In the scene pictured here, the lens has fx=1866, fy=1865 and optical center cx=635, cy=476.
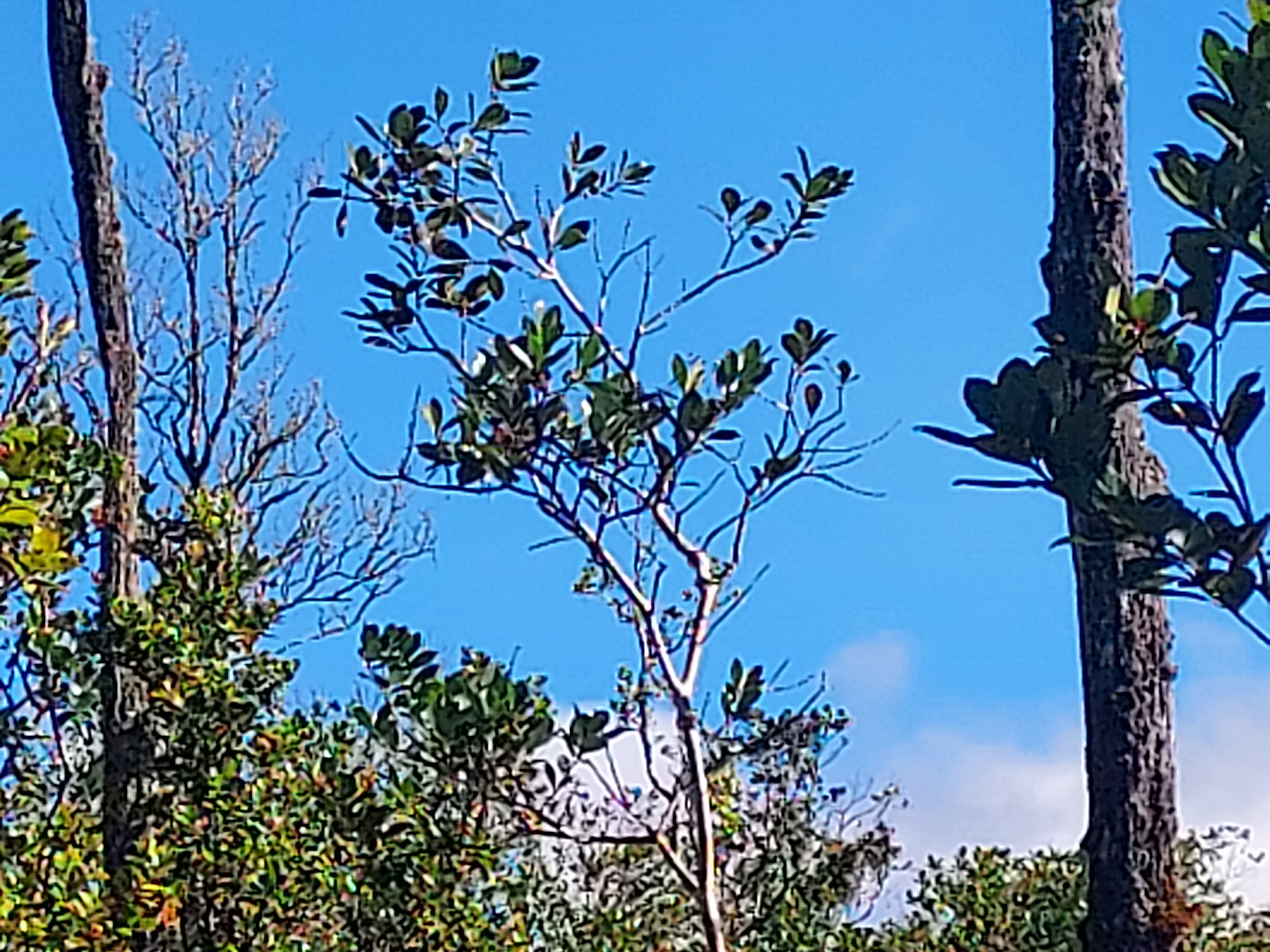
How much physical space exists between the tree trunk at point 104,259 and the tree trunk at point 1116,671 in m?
3.53

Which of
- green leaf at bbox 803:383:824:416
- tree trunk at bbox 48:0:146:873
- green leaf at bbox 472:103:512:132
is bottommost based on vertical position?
green leaf at bbox 803:383:824:416

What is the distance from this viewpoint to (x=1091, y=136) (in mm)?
3764

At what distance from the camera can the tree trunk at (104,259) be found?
6.22 meters

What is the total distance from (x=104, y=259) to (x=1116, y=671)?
422 cm

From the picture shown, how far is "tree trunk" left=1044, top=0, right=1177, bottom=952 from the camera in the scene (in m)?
3.42

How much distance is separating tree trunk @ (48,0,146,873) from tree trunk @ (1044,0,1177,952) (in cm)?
353

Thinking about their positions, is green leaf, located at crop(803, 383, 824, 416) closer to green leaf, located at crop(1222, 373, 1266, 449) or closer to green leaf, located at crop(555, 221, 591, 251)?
green leaf, located at crop(555, 221, 591, 251)

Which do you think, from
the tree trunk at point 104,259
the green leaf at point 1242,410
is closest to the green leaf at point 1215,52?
the green leaf at point 1242,410

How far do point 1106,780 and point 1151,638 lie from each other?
0.94 ft

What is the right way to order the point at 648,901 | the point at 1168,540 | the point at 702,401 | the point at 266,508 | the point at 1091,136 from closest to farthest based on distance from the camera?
1. the point at 1168,540
2. the point at 1091,136
3. the point at 702,401
4. the point at 648,901
5. the point at 266,508

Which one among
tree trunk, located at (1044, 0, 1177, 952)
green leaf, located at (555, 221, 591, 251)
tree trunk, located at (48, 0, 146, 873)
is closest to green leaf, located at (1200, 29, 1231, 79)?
tree trunk, located at (1044, 0, 1177, 952)

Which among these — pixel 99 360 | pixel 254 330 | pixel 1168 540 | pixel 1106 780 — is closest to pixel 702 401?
pixel 1106 780

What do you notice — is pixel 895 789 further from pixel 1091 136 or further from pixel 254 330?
pixel 254 330

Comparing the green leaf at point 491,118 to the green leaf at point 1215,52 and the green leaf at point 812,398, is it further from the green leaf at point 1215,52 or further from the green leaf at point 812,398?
the green leaf at point 1215,52
